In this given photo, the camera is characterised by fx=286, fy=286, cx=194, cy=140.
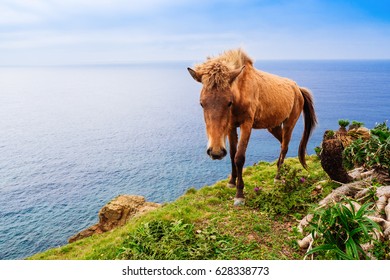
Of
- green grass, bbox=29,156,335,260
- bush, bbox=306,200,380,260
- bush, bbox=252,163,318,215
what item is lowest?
green grass, bbox=29,156,335,260

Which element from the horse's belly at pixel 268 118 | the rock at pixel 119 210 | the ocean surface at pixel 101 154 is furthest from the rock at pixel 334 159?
the ocean surface at pixel 101 154

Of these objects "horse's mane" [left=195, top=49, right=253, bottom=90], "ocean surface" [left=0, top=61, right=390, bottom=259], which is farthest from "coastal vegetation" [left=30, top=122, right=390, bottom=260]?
"ocean surface" [left=0, top=61, right=390, bottom=259]

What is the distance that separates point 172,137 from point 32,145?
94.5 ft

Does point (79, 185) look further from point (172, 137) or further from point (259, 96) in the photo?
point (259, 96)

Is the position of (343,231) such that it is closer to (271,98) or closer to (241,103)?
(241,103)

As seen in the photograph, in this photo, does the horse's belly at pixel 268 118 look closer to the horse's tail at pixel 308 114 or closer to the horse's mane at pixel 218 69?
the horse's tail at pixel 308 114

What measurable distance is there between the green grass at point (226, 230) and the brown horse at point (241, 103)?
2.05 feet

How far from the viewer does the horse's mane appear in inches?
205

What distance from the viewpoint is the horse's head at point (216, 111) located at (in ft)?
16.4

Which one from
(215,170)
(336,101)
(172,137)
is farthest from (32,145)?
(336,101)

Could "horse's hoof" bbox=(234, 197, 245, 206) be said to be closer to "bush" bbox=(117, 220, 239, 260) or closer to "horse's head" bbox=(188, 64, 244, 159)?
"bush" bbox=(117, 220, 239, 260)

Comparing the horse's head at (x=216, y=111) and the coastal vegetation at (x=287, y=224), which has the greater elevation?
the horse's head at (x=216, y=111)

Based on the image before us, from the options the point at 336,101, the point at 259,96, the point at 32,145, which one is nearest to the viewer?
the point at 259,96
